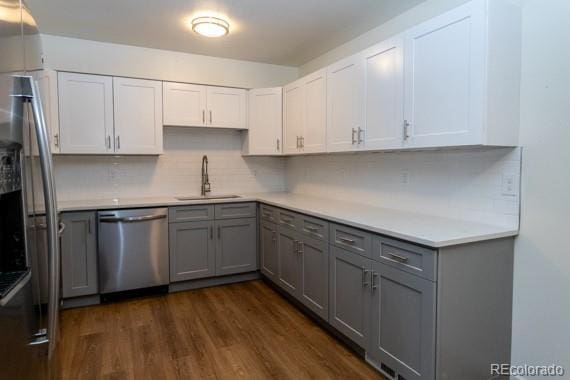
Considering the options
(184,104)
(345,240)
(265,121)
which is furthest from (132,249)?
(345,240)

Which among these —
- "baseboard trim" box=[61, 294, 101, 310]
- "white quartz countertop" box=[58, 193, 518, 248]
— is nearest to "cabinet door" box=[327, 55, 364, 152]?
"white quartz countertop" box=[58, 193, 518, 248]

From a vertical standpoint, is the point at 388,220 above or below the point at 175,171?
below

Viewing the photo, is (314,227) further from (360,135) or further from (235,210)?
(235,210)

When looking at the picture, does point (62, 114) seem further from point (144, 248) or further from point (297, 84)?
point (297, 84)

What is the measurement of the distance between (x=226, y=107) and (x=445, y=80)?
2506mm

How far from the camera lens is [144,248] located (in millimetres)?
3344

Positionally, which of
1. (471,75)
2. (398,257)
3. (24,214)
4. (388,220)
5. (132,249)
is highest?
(471,75)

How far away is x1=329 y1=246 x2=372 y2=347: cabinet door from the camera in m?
2.23

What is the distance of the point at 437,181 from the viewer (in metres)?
2.46

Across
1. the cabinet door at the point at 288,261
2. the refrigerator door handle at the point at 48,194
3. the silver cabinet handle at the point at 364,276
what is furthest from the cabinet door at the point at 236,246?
the refrigerator door handle at the point at 48,194

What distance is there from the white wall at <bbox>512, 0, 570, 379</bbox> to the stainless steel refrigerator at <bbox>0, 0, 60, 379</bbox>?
7.45ft

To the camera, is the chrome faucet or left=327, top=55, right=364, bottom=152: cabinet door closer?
left=327, top=55, right=364, bottom=152: cabinet door

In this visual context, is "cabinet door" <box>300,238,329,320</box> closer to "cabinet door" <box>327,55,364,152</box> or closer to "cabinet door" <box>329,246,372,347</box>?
"cabinet door" <box>329,246,372,347</box>

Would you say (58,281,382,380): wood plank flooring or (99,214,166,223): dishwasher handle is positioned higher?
(99,214,166,223): dishwasher handle
